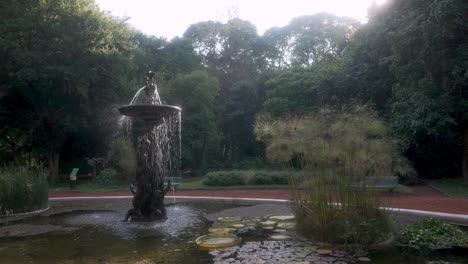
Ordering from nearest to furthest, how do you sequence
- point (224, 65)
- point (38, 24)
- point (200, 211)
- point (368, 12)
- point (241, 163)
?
1. point (200, 211)
2. point (38, 24)
3. point (368, 12)
4. point (241, 163)
5. point (224, 65)

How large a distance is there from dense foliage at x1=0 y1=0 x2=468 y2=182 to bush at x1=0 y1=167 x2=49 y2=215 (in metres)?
7.46

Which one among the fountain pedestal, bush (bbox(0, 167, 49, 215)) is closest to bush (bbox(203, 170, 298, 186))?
bush (bbox(0, 167, 49, 215))

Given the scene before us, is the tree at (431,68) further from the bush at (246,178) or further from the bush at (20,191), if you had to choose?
the bush at (20,191)

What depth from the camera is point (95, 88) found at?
63.6 feet

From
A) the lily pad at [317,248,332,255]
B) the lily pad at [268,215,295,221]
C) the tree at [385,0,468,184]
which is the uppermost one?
the tree at [385,0,468,184]

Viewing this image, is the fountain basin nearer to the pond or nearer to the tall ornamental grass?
the pond

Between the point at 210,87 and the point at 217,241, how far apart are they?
19.1 meters

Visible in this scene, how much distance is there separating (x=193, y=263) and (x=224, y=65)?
98.7ft

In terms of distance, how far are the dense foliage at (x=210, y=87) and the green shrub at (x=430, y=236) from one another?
8.36 m

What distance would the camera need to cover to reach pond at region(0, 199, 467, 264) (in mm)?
5227

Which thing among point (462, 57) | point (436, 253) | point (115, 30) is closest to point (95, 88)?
point (115, 30)

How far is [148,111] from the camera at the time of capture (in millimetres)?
7941

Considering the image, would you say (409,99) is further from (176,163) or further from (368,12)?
(176,163)

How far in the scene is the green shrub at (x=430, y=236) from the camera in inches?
215
